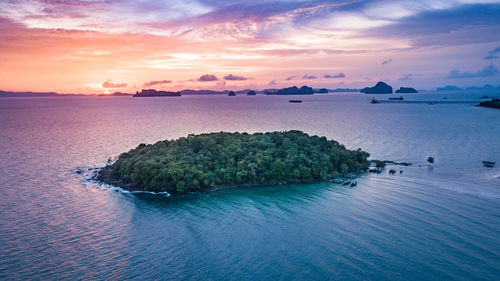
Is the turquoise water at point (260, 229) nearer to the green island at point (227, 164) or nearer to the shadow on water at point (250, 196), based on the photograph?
the shadow on water at point (250, 196)

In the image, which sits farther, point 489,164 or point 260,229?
point 489,164

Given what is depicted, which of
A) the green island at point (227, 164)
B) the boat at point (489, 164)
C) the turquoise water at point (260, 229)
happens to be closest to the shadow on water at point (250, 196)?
the turquoise water at point (260, 229)

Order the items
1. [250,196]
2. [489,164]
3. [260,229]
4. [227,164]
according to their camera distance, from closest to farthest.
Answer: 1. [260,229]
2. [250,196]
3. [227,164]
4. [489,164]

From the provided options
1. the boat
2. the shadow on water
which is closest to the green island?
the shadow on water

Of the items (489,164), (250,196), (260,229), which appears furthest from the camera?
(489,164)

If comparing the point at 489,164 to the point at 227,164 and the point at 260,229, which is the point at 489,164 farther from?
the point at 260,229

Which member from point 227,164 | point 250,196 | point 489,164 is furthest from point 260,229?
point 489,164

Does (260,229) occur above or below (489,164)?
below

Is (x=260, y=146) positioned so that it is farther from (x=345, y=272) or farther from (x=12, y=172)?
(x=12, y=172)

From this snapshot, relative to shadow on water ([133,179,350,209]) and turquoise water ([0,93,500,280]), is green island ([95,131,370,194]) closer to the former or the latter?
shadow on water ([133,179,350,209])
